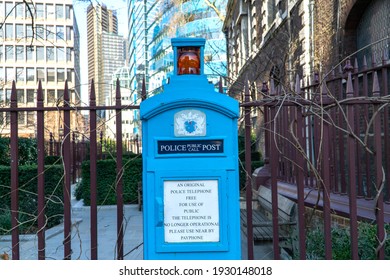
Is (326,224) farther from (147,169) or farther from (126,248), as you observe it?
(126,248)

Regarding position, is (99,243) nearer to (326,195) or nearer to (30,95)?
(326,195)

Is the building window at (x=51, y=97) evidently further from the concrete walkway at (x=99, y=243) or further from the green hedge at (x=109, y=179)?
the concrete walkway at (x=99, y=243)

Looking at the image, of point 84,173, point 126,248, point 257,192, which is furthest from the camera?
point 84,173

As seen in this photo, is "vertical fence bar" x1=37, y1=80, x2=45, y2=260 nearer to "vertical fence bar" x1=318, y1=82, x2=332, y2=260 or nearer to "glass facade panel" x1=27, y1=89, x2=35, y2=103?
"vertical fence bar" x1=318, y1=82, x2=332, y2=260

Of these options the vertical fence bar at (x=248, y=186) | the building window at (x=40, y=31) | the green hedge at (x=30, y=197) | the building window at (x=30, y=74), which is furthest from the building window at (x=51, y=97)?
the vertical fence bar at (x=248, y=186)

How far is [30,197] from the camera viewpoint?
811cm

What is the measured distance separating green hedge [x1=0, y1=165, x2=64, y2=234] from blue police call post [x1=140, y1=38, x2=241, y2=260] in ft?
15.9

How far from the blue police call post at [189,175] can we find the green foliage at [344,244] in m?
1.28

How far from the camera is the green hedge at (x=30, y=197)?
25.1 ft

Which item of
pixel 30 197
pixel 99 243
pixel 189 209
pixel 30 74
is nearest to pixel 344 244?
pixel 189 209

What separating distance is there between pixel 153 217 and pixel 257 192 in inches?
211

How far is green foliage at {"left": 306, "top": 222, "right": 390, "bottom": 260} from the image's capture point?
3734mm
